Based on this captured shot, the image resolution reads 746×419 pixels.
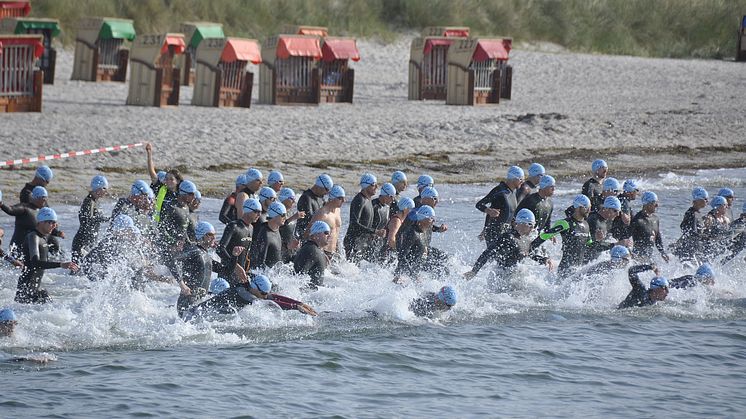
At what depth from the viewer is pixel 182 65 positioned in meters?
32.2

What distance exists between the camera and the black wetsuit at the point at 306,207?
16.7 metres

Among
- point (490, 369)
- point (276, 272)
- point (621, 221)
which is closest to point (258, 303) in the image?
point (276, 272)

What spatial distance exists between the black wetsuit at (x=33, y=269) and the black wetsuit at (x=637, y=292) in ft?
24.2

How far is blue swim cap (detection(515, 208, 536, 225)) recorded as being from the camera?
52.1ft

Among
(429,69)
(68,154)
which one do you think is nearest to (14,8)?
(429,69)

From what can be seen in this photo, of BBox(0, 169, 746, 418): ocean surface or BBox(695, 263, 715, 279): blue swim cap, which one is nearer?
BBox(0, 169, 746, 418): ocean surface

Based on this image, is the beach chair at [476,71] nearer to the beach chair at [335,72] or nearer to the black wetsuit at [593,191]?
the beach chair at [335,72]

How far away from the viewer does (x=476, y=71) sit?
3152 cm

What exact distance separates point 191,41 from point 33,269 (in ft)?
66.7

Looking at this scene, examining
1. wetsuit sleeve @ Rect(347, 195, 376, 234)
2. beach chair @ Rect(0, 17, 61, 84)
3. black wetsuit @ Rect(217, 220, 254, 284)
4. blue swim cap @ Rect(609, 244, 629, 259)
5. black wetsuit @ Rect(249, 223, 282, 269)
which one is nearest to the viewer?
black wetsuit @ Rect(217, 220, 254, 284)

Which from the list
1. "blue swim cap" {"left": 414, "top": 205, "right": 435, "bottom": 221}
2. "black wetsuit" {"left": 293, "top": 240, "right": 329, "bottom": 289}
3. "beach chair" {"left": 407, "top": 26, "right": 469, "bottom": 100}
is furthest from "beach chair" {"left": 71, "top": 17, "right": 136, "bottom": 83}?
"black wetsuit" {"left": 293, "top": 240, "right": 329, "bottom": 289}

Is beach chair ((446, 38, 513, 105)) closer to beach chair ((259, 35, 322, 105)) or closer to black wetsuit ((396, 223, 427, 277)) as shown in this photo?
beach chair ((259, 35, 322, 105))

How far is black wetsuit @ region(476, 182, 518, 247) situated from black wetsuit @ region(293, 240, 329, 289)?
11.2 feet

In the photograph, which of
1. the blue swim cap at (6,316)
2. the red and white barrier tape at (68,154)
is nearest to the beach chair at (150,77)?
the red and white barrier tape at (68,154)
